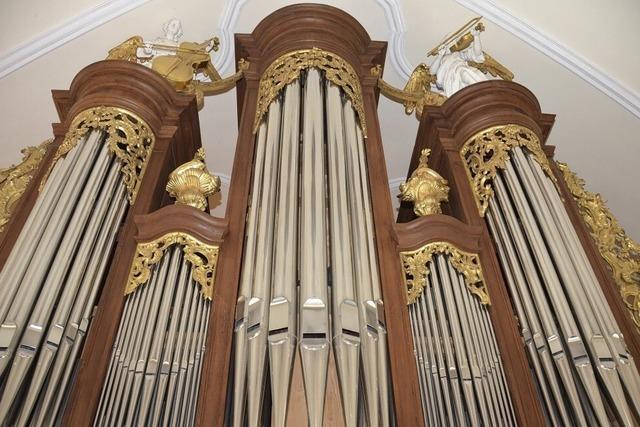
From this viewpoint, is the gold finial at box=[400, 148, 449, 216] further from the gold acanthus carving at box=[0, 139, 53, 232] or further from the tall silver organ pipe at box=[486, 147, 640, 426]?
the gold acanthus carving at box=[0, 139, 53, 232]

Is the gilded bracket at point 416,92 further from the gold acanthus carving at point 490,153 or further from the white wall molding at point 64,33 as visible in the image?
the white wall molding at point 64,33

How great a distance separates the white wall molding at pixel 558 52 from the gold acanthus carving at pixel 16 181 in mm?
3531

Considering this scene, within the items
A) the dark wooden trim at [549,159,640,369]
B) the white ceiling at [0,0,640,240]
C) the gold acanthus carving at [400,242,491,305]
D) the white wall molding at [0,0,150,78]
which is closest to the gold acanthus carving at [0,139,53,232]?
the white ceiling at [0,0,640,240]

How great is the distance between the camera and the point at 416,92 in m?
4.69

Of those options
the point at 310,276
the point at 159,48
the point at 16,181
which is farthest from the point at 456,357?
the point at 159,48

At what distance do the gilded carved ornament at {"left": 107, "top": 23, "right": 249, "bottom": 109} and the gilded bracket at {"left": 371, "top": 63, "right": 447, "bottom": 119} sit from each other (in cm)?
90

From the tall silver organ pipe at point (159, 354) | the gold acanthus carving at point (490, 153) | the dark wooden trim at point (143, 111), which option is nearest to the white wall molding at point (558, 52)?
the gold acanthus carving at point (490, 153)

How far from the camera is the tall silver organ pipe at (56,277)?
249cm

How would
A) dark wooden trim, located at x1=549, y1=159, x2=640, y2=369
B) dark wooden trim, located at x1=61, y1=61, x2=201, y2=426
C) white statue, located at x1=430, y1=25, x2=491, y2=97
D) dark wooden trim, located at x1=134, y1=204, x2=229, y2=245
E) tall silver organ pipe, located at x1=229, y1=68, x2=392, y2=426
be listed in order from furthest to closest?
white statue, located at x1=430, y1=25, x2=491, y2=97 < dark wooden trim, located at x1=61, y1=61, x2=201, y2=426 < dark wooden trim, located at x1=134, y1=204, x2=229, y2=245 < dark wooden trim, located at x1=549, y1=159, x2=640, y2=369 < tall silver organ pipe, located at x1=229, y1=68, x2=392, y2=426

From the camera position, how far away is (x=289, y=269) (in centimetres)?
286

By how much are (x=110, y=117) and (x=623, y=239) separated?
2.84 meters

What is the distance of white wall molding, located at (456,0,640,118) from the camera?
5516mm

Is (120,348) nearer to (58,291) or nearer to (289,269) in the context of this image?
(58,291)

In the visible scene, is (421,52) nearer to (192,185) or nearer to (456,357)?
(192,185)
